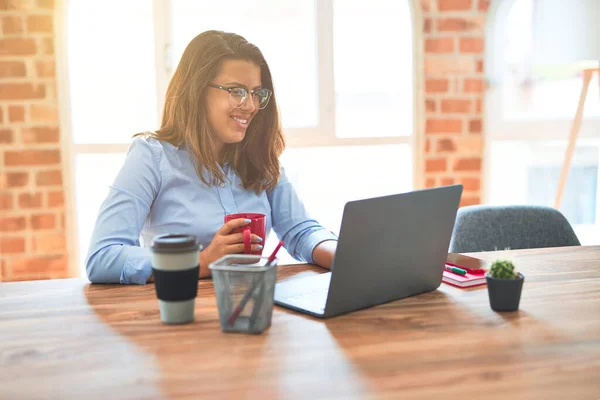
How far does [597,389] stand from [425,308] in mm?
396

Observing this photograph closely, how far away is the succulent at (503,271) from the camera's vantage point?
3.92ft

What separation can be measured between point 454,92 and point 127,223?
1829 millimetres

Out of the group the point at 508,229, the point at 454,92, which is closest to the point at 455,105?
the point at 454,92

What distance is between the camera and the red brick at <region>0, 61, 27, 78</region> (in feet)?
8.68

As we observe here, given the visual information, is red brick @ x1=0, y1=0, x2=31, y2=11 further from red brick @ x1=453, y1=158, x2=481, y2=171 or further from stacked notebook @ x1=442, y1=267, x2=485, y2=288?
stacked notebook @ x1=442, y1=267, x2=485, y2=288

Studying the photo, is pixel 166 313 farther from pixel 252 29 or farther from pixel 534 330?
pixel 252 29

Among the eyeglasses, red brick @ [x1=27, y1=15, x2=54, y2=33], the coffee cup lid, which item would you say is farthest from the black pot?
red brick @ [x1=27, y1=15, x2=54, y2=33]

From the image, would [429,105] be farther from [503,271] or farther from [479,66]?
[503,271]

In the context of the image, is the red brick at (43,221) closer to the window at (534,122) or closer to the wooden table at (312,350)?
the wooden table at (312,350)

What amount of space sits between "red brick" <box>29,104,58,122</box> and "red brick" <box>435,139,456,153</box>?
5.60 feet

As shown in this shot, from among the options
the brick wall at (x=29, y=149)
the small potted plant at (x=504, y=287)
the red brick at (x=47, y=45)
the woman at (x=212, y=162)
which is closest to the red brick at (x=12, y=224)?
the brick wall at (x=29, y=149)

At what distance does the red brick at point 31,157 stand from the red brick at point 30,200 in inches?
5.3

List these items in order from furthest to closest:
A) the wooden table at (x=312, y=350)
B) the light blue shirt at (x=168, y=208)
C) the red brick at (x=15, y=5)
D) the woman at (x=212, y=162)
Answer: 1. the red brick at (x=15, y=5)
2. the woman at (x=212, y=162)
3. the light blue shirt at (x=168, y=208)
4. the wooden table at (x=312, y=350)

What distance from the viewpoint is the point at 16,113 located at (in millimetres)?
2668
